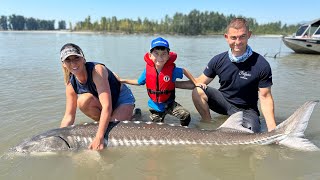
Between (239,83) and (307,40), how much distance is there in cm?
1882

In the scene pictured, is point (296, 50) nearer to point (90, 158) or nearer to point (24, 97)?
point (24, 97)

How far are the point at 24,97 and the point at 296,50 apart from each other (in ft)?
66.9

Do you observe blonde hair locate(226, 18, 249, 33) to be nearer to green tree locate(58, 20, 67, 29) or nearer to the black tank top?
the black tank top

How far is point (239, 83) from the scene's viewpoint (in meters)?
5.25

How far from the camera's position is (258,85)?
5.10m

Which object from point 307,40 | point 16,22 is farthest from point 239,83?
point 16,22

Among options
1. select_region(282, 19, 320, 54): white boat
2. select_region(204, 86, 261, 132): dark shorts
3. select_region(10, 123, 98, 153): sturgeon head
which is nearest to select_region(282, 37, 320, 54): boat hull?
select_region(282, 19, 320, 54): white boat

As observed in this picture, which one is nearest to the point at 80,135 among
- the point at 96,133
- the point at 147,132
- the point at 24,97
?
the point at 96,133

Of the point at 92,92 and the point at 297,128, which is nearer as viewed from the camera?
the point at 297,128

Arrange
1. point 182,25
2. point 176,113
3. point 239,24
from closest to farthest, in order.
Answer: point 239,24 < point 176,113 < point 182,25

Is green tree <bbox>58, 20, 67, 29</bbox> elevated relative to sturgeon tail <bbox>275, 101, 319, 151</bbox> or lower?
lower

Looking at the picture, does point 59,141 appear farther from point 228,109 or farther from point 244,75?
point 244,75

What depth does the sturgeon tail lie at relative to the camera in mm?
4062

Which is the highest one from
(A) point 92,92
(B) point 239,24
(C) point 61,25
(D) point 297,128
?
(B) point 239,24
